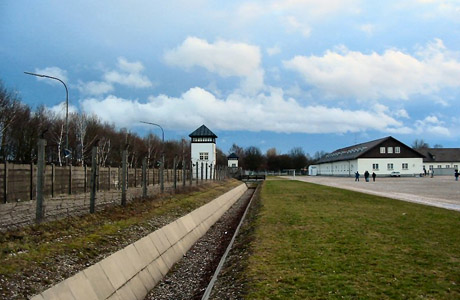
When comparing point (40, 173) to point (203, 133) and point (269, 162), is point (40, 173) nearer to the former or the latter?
point (203, 133)

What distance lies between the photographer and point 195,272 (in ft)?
31.4

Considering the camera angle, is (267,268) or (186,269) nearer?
(267,268)

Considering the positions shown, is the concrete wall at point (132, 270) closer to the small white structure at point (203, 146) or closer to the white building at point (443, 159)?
the small white structure at point (203, 146)

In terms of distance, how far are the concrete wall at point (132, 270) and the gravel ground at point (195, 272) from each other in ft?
0.60

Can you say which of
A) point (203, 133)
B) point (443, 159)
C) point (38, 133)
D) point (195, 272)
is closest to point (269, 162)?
point (443, 159)

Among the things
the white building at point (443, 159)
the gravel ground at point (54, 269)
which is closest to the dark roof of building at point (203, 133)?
the gravel ground at point (54, 269)

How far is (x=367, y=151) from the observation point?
3401 inches

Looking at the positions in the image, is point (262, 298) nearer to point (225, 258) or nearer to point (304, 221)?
point (225, 258)

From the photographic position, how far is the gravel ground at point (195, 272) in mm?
7734

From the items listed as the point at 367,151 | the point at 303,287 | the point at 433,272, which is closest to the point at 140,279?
the point at 303,287

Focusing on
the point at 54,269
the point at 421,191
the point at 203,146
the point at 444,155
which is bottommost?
the point at 421,191

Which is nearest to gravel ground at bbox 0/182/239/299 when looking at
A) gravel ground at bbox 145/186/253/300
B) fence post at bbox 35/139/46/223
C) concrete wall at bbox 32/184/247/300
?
concrete wall at bbox 32/184/247/300

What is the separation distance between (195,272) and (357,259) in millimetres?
3711

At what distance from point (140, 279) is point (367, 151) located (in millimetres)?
84574
